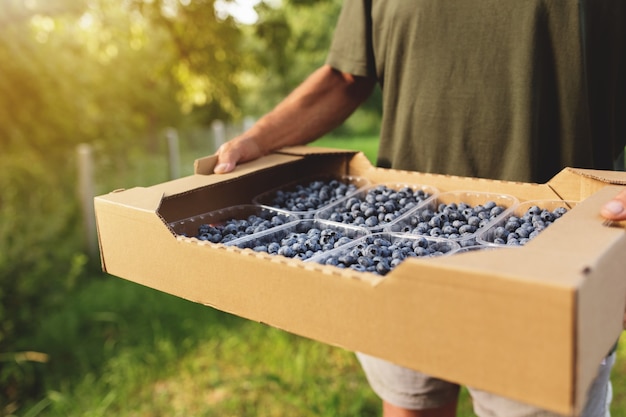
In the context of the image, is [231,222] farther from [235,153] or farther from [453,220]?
[453,220]

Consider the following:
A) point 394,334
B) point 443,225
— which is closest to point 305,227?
point 443,225

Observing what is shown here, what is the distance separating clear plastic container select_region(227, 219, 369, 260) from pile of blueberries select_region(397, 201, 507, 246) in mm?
150

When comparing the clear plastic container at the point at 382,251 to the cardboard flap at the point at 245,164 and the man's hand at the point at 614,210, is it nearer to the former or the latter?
the man's hand at the point at 614,210

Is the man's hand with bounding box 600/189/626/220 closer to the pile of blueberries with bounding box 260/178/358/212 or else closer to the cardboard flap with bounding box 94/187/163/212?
the pile of blueberries with bounding box 260/178/358/212

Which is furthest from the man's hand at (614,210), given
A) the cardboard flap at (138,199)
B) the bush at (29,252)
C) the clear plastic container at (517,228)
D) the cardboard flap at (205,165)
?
the bush at (29,252)

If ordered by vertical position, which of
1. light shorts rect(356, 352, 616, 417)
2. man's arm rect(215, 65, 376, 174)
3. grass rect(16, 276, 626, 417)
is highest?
man's arm rect(215, 65, 376, 174)

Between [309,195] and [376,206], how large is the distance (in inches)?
11.0

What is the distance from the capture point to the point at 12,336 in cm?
369

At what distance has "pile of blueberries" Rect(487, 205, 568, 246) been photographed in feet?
4.60

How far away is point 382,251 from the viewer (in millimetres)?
1342

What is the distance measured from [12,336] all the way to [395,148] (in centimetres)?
275

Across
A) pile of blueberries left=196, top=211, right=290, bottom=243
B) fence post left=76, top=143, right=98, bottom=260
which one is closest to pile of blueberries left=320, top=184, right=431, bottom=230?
pile of blueberries left=196, top=211, right=290, bottom=243

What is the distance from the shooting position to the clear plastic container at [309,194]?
182 cm

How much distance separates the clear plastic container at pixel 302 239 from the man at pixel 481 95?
0.35m
